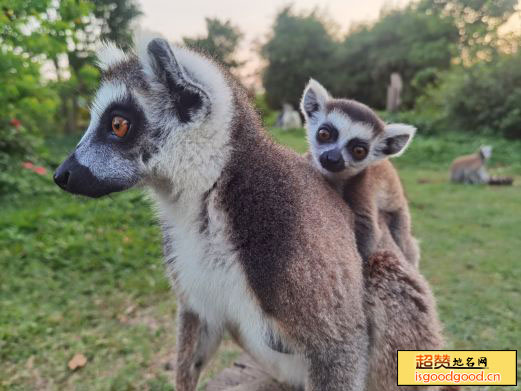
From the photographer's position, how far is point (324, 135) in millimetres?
3238

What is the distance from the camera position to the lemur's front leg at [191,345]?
2145 millimetres

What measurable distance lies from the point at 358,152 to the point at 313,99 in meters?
0.57

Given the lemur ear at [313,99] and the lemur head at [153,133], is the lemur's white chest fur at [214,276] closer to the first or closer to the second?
the lemur head at [153,133]

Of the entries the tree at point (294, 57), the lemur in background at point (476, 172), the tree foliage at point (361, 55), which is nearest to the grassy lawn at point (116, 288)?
the lemur in background at point (476, 172)

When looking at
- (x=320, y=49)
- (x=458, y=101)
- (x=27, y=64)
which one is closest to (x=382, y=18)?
(x=320, y=49)

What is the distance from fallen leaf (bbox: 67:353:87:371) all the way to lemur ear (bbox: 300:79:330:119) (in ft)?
8.15

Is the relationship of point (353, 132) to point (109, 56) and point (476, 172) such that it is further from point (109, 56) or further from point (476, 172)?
point (476, 172)

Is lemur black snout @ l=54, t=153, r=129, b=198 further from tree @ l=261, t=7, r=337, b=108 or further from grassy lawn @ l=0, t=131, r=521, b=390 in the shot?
tree @ l=261, t=7, r=337, b=108

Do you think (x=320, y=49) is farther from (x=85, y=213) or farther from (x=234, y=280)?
(x=234, y=280)

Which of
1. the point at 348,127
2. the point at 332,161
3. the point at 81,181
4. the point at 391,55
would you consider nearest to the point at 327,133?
the point at 348,127

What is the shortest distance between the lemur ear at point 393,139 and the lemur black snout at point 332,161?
17.9 inches

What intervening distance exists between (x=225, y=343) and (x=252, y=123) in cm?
231

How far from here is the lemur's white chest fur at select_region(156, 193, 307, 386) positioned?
1639mm

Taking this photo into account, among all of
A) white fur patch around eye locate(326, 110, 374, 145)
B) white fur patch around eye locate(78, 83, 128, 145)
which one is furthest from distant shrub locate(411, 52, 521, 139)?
white fur patch around eye locate(78, 83, 128, 145)
